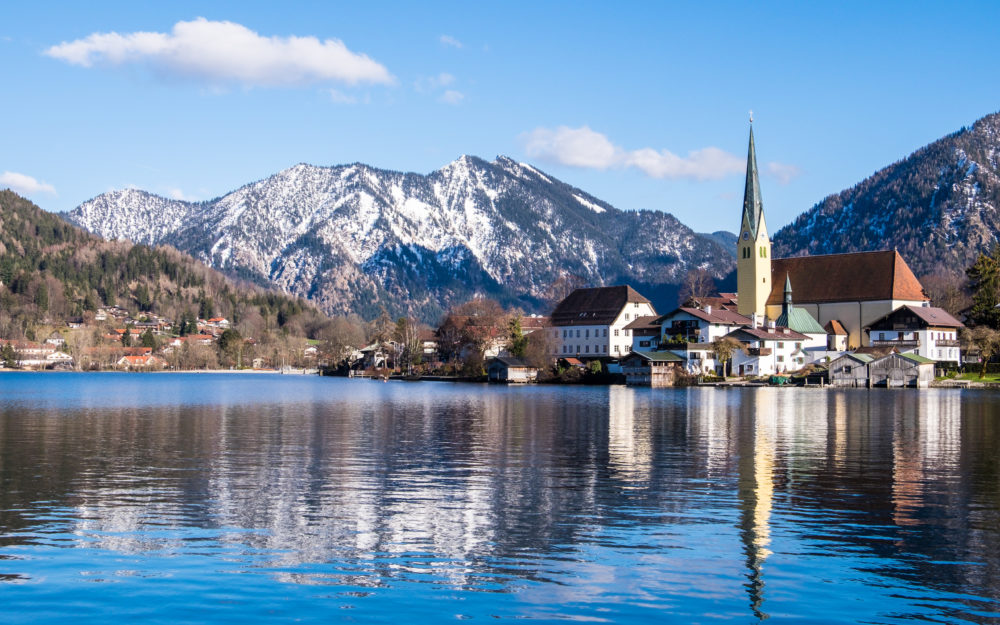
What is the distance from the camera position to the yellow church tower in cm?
12762

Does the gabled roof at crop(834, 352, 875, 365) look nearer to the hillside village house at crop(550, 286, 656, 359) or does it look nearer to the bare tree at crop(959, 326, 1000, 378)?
the bare tree at crop(959, 326, 1000, 378)

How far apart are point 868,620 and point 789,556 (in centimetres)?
374

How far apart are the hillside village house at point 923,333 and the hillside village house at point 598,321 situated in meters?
32.7

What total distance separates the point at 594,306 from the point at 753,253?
22647 millimetres

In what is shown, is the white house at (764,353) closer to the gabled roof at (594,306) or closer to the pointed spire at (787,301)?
the pointed spire at (787,301)

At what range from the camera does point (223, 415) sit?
181 feet

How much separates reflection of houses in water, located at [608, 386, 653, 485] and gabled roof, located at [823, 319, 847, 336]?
212 ft

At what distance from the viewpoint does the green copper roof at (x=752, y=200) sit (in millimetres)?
129375

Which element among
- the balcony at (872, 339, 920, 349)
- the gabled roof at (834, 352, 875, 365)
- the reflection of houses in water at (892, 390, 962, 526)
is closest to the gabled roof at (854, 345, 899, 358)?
the balcony at (872, 339, 920, 349)

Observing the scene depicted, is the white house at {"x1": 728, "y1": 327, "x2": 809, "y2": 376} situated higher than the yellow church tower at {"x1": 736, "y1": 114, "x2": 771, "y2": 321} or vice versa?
the yellow church tower at {"x1": 736, "y1": 114, "x2": 771, "y2": 321}

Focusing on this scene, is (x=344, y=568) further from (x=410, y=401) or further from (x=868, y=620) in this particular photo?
(x=410, y=401)

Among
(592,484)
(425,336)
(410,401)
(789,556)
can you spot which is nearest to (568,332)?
(425,336)

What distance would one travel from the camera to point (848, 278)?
122500mm

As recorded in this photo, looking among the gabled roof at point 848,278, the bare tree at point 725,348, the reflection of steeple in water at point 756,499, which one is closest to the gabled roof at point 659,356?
the bare tree at point 725,348
